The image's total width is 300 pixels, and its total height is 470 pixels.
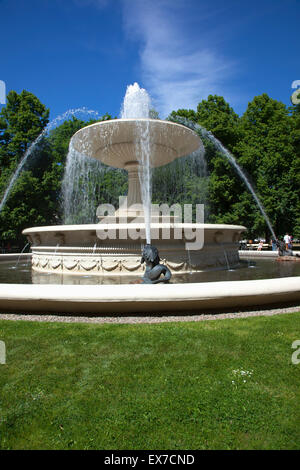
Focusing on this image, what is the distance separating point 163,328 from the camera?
4176 millimetres

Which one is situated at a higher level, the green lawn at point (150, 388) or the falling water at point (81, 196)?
the falling water at point (81, 196)

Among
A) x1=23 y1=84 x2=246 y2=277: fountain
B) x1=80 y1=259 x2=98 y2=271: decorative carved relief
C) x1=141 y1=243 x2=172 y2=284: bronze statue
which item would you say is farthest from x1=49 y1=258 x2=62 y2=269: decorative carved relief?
x1=141 y1=243 x2=172 y2=284: bronze statue

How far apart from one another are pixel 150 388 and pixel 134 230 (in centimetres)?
542

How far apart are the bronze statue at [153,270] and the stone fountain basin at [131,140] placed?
5.42 m

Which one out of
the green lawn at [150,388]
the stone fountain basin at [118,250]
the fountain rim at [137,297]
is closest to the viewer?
the green lawn at [150,388]

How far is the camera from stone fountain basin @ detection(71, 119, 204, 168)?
10.2 metres

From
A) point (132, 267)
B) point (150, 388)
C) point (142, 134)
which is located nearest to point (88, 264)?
point (132, 267)

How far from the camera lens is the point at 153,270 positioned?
600cm

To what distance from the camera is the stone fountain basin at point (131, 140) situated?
33.6ft

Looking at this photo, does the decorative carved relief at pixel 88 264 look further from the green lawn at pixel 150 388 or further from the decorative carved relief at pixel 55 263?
the green lawn at pixel 150 388

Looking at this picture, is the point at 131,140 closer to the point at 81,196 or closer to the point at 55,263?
the point at 55,263

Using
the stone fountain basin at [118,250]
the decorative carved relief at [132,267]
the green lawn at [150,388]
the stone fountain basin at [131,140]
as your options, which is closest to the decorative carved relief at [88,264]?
the stone fountain basin at [118,250]

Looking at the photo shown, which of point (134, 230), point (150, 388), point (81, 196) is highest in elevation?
point (81, 196)

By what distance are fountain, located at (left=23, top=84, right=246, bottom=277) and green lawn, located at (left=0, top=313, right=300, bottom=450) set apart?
13.5 ft
